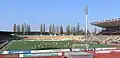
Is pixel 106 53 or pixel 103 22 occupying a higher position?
pixel 103 22

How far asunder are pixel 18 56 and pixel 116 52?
37.5 ft

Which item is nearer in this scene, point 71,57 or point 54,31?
point 71,57

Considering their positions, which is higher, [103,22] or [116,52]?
[103,22]

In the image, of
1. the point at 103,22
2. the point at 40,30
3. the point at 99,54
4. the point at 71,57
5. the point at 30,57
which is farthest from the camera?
the point at 40,30

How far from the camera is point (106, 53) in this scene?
30703 mm

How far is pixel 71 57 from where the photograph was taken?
2030 centimetres

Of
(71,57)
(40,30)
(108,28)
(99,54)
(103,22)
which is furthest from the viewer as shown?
(40,30)

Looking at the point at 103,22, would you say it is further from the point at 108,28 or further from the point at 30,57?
the point at 30,57

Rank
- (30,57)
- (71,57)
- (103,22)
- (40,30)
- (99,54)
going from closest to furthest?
(71,57) < (30,57) < (99,54) < (103,22) < (40,30)

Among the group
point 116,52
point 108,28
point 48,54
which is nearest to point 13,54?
point 48,54

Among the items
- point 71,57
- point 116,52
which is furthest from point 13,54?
point 116,52

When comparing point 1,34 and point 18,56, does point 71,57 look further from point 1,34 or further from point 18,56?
point 1,34

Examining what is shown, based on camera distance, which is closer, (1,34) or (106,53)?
(106,53)

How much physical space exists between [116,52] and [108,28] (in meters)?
59.1
